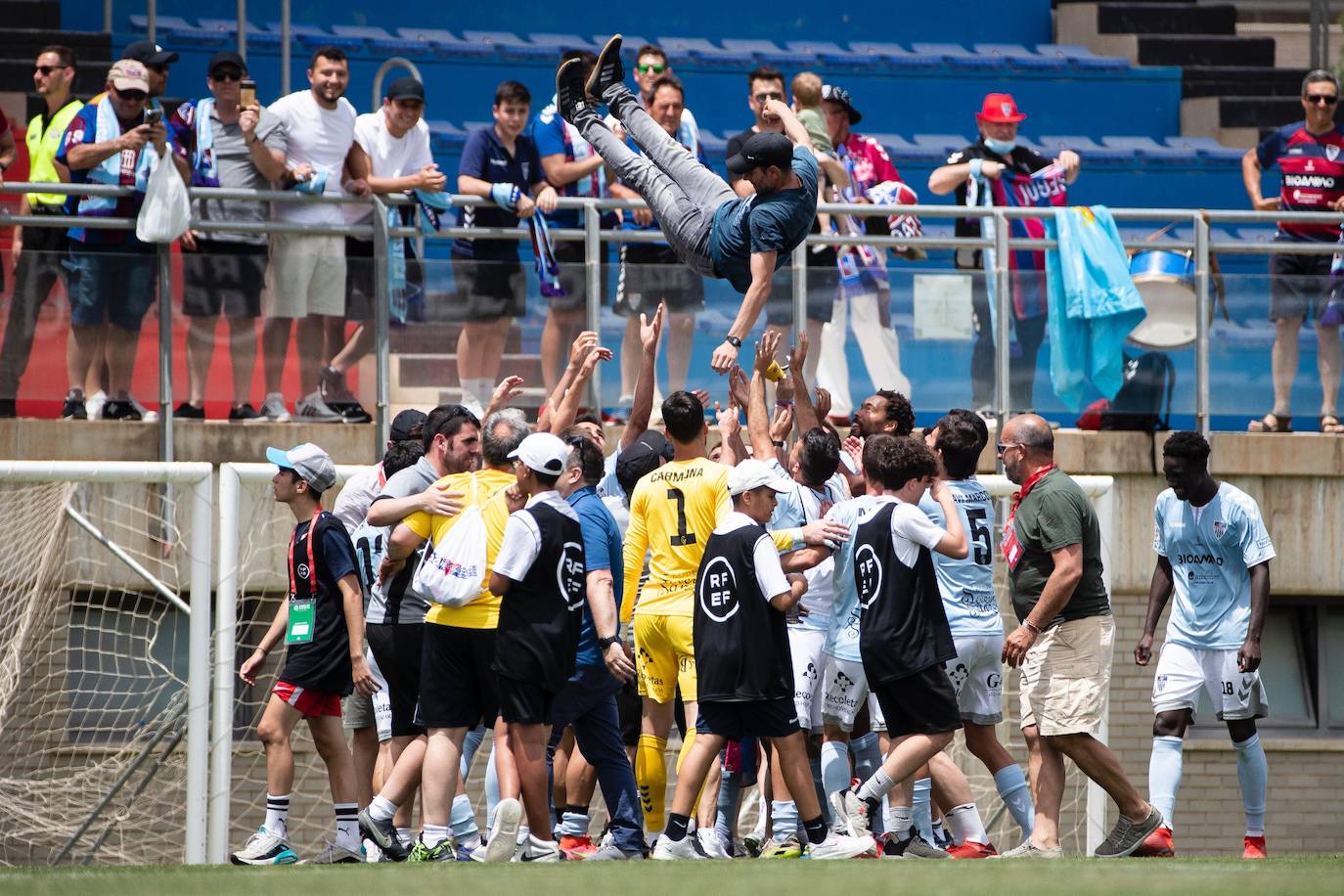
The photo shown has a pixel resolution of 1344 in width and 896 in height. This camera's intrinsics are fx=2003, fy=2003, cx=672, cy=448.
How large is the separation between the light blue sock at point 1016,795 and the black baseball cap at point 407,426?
342cm

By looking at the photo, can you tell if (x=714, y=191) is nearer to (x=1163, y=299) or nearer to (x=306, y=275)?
(x=306, y=275)

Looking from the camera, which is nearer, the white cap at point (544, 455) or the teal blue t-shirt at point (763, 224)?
the white cap at point (544, 455)

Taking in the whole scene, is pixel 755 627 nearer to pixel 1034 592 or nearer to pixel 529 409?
pixel 1034 592

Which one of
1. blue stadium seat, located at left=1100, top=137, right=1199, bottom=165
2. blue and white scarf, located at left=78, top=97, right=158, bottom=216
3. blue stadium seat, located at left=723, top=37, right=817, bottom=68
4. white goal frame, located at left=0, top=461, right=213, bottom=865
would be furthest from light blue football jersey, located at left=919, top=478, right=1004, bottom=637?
blue stadium seat, located at left=723, top=37, right=817, bottom=68

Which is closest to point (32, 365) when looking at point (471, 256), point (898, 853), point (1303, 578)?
point (471, 256)

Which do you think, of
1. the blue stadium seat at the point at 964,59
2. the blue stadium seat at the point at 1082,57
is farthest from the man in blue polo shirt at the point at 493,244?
the blue stadium seat at the point at 1082,57

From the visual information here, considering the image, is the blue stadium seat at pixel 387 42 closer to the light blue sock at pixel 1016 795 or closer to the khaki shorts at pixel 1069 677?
the khaki shorts at pixel 1069 677

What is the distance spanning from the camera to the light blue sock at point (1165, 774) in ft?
33.1

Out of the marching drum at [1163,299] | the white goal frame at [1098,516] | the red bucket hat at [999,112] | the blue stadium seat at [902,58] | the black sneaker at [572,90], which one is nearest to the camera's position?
the black sneaker at [572,90]

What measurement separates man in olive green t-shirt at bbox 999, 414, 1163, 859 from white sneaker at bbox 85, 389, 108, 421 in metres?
5.11

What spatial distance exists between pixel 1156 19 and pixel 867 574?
1453 cm

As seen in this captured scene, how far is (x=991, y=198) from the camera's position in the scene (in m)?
Answer: 13.5

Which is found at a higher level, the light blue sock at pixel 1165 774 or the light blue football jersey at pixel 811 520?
the light blue football jersey at pixel 811 520

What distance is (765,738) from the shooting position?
30.1 feet
